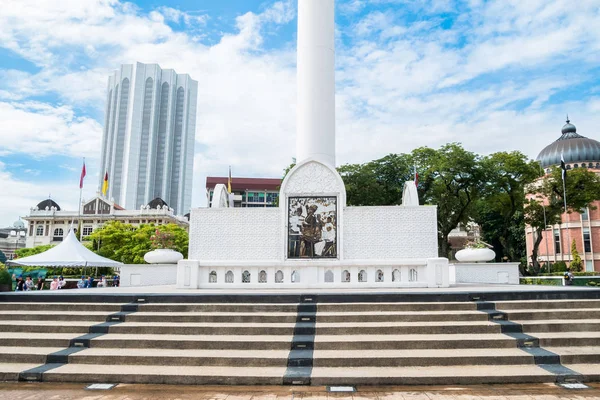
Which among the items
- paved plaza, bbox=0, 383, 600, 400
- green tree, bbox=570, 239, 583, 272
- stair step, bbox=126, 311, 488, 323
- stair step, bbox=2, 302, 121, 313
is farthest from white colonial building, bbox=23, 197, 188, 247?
paved plaza, bbox=0, 383, 600, 400

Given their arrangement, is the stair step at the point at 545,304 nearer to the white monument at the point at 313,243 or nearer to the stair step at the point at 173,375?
the white monument at the point at 313,243

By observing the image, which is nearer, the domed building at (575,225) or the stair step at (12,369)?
the stair step at (12,369)

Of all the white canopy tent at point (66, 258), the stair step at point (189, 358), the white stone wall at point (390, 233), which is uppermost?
the white stone wall at point (390, 233)

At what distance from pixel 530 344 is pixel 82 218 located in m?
76.7

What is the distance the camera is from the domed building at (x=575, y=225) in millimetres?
52344

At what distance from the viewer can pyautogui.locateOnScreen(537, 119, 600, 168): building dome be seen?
57031mm

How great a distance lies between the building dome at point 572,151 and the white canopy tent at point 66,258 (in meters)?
52.7

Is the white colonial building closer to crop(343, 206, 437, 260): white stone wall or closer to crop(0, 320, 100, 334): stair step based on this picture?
crop(343, 206, 437, 260): white stone wall

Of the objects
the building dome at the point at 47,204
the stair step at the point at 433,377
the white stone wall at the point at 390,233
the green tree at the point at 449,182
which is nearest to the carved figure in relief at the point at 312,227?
the white stone wall at the point at 390,233

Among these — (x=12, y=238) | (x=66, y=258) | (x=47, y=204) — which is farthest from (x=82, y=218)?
(x=66, y=258)

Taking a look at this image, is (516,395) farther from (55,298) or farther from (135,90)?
(135,90)

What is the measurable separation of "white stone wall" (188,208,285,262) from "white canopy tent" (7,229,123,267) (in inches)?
353

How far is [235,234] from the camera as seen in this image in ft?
50.3

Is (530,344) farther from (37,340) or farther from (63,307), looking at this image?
(63,307)
